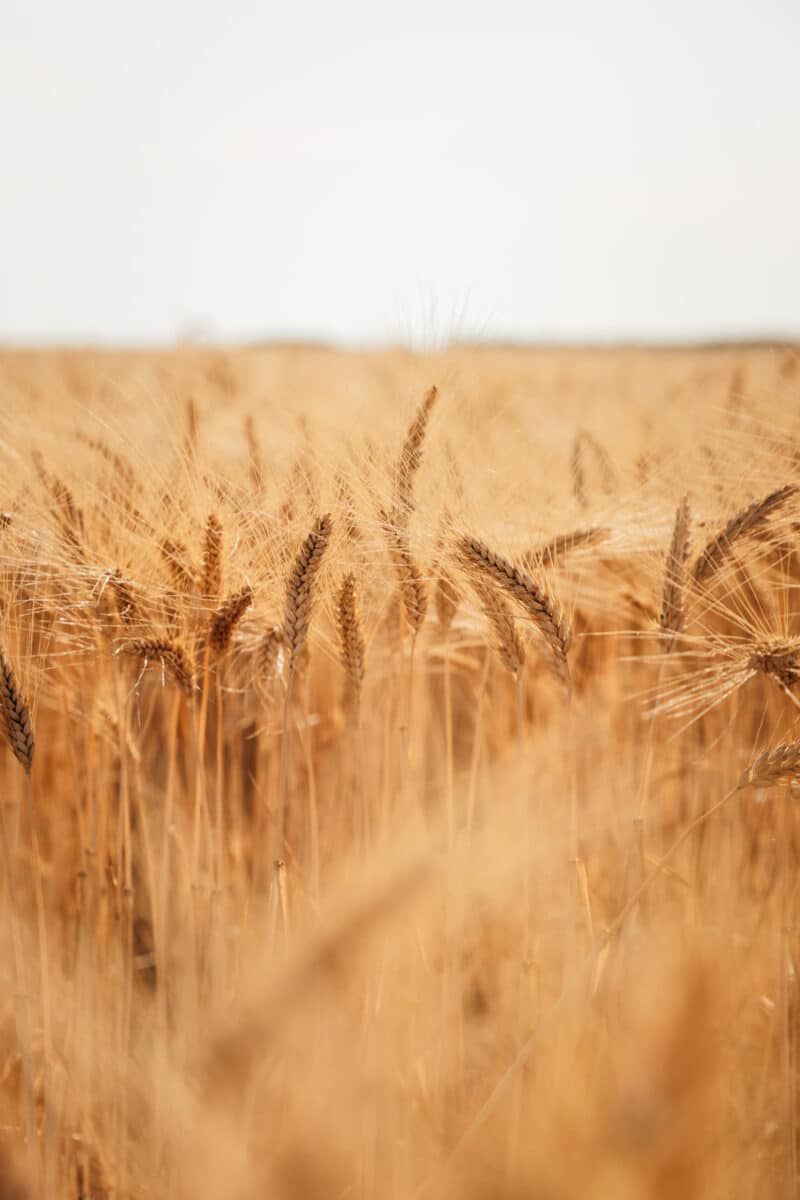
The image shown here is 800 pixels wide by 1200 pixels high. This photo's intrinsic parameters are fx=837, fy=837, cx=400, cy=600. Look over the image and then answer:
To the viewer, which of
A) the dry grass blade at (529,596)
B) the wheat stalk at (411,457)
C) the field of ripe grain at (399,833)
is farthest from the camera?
the wheat stalk at (411,457)

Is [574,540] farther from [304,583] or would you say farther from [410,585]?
[304,583]

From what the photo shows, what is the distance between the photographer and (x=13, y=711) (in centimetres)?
111

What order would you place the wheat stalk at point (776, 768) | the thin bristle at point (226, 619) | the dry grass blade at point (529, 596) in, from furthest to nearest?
the thin bristle at point (226, 619) → the dry grass blade at point (529, 596) → the wheat stalk at point (776, 768)

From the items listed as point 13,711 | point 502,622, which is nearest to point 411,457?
point 502,622

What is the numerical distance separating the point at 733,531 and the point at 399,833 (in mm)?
749

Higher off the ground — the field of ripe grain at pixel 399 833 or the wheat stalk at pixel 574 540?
the wheat stalk at pixel 574 540

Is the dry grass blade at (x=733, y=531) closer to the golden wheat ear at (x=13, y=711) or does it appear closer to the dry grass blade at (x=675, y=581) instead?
the dry grass blade at (x=675, y=581)

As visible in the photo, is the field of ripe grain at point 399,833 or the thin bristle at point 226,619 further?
the thin bristle at point 226,619

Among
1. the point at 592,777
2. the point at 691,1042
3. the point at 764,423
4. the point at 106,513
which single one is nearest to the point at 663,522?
the point at 764,423

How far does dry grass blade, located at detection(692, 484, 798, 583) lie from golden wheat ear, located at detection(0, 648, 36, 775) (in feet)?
3.40

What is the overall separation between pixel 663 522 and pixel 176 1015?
125 cm

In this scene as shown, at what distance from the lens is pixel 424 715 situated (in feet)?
8.09

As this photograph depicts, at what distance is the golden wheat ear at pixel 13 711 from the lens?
1.10 m

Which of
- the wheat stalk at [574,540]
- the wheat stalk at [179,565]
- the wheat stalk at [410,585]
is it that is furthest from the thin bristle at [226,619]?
the wheat stalk at [574,540]
